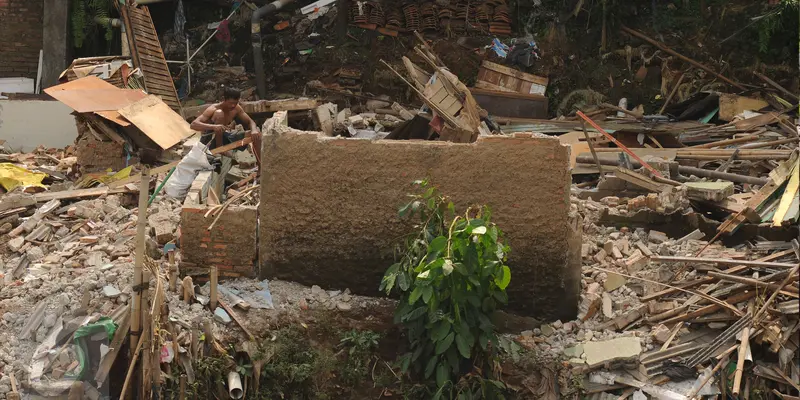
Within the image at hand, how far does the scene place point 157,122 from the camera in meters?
12.8

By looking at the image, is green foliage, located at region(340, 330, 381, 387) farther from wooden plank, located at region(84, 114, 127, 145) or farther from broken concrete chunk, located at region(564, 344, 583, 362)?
wooden plank, located at region(84, 114, 127, 145)

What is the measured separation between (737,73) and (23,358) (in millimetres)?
12722

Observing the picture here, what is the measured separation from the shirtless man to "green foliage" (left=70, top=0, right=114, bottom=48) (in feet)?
19.9

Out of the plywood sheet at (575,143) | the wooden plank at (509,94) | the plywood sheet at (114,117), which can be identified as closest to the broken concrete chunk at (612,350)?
the plywood sheet at (575,143)

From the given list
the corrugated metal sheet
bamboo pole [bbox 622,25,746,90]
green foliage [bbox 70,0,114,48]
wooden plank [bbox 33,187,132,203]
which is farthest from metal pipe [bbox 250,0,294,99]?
wooden plank [bbox 33,187,132,203]

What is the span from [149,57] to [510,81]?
5.88m

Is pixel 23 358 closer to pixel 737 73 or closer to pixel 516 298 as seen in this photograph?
pixel 516 298

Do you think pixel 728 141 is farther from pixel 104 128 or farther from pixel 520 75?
pixel 104 128

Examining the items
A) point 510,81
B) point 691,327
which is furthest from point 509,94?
point 691,327

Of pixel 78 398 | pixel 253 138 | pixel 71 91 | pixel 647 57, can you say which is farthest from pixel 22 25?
pixel 78 398

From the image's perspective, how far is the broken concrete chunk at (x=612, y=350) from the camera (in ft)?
28.1

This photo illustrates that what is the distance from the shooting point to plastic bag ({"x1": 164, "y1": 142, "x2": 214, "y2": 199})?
1066 centimetres

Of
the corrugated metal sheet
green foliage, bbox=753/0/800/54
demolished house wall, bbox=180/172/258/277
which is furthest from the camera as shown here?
green foliage, bbox=753/0/800/54

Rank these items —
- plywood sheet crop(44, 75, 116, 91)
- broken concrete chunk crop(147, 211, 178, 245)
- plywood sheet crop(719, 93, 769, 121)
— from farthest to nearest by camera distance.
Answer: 1. plywood sheet crop(719, 93, 769, 121)
2. plywood sheet crop(44, 75, 116, 91)
3. broken concrete chunk crop(147, 211, 178, 245)
